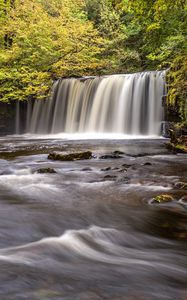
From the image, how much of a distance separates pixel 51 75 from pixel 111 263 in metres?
16.7

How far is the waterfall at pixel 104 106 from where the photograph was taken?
634 inches

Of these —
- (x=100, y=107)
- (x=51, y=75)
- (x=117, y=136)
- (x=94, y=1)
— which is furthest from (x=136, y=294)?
(x=94, y=1)

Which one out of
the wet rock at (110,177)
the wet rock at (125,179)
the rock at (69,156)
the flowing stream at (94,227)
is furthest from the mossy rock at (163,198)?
the rock at (69,156)

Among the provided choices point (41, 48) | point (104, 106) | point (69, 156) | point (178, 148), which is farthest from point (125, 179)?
point (41, 48)

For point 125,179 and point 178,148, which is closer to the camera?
point 125,179

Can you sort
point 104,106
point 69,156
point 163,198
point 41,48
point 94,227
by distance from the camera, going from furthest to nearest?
1. point 41,48
2. point 104,106
3. point 69,156
4. point 163,198
5. point 94,227

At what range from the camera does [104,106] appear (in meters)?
17.5

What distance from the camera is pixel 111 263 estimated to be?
3.34 meters

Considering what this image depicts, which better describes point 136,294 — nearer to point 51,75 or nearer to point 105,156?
point 105,156

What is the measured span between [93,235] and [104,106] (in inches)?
540

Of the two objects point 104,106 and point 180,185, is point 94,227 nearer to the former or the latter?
point 180,185

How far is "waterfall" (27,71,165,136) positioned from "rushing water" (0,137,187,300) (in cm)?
848

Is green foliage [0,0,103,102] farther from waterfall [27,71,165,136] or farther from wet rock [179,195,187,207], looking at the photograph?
wet rock [179,195,187,207]

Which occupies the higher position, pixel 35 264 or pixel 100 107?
pixel 100 107
